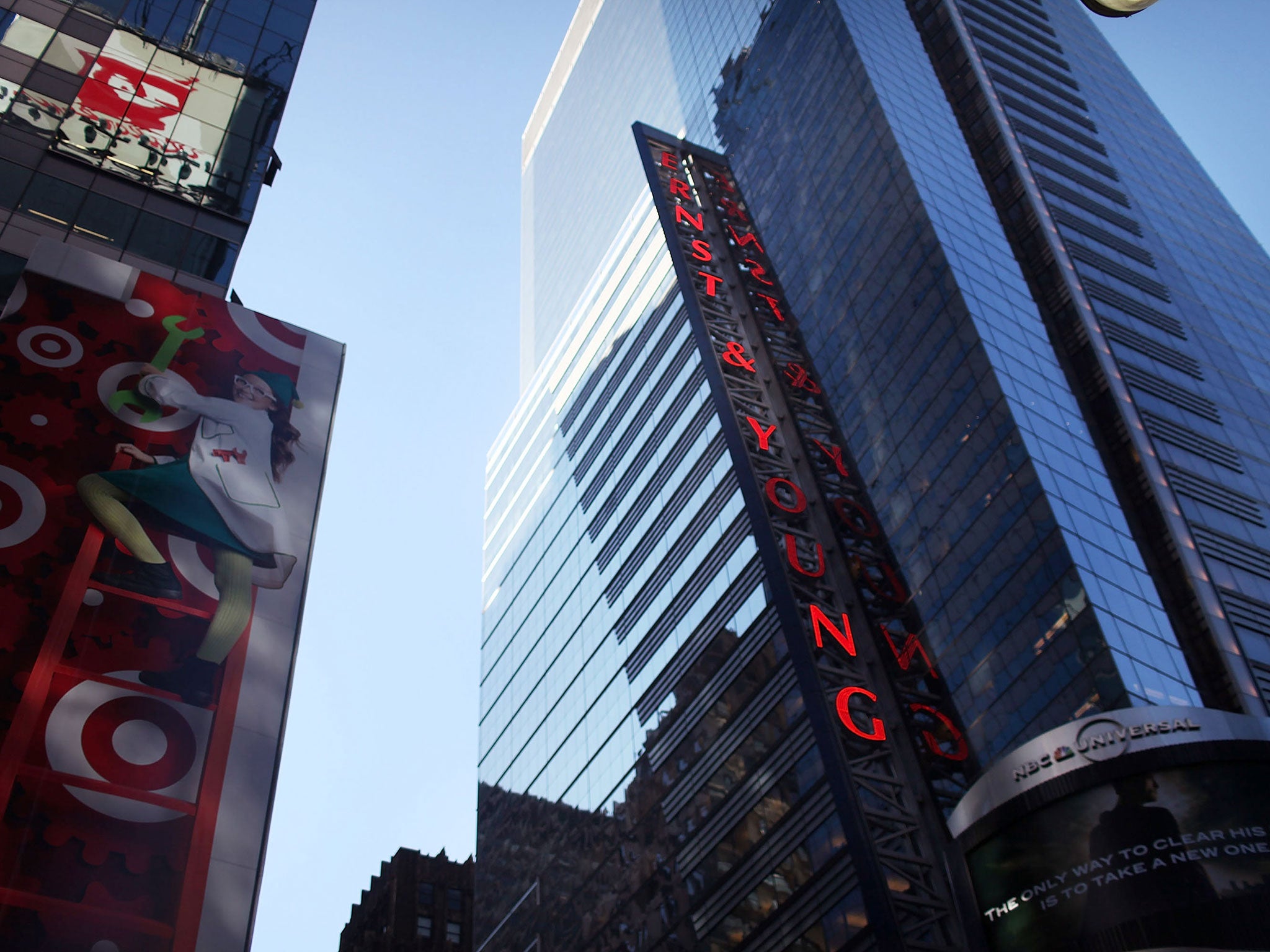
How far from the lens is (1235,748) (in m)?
29.6

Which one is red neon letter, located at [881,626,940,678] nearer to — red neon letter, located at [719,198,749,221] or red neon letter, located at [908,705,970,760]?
red neon letter, located at [908,705,970,760]

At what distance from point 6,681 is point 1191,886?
25976mm

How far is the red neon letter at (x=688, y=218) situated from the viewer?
267 feet

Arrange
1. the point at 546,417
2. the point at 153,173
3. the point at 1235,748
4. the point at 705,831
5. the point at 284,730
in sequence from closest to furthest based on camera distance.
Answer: the point at 284,730
the point at 1235,748
the point at 153,173
the point at 705,831
the point at 546,417

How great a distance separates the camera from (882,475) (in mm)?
59938

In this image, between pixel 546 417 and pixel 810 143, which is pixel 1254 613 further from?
pixel 546 417

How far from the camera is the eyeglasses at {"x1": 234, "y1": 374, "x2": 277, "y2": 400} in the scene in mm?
34219

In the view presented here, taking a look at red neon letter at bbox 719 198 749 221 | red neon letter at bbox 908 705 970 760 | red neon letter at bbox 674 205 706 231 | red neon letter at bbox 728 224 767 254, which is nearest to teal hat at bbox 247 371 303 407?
red neon letter at bbox 908 705 970 760

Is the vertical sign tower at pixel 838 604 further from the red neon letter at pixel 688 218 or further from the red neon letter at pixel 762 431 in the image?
the red neon letter at pixel 688 218

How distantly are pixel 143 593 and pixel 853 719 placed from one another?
3069 cm

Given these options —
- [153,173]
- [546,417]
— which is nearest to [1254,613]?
[153,173]

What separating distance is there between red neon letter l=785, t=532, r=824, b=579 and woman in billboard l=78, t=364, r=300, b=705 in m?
27.8

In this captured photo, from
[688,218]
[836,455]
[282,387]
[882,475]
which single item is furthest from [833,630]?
[688,218]

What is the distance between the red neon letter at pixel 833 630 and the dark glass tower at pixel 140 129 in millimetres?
28036
